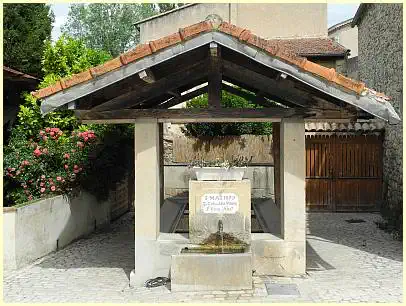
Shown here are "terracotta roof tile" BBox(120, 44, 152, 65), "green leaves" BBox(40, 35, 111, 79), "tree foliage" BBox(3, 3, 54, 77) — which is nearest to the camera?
"terracotta roof tile" BBox(120, 44, 152, 65)

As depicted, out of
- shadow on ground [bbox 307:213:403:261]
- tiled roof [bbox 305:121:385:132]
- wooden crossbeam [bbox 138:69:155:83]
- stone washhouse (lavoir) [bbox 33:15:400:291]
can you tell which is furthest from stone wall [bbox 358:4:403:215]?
wooden crossbeam [bbox 138:69:155:83]

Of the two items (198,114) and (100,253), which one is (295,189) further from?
(100,253)

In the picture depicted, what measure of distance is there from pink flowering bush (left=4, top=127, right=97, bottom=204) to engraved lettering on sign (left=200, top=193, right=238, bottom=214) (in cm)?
419

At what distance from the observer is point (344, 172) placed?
15.7 metres

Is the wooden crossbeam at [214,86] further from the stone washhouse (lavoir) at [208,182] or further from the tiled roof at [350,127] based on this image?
the tiled roof at [350,127]

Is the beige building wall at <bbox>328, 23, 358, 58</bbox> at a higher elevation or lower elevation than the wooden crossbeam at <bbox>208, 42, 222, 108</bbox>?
higher

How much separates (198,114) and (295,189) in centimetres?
187

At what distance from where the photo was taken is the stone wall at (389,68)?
12469mm

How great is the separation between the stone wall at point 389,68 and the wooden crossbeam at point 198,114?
17.9 feet

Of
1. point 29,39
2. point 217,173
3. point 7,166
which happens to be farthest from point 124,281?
point 29,39

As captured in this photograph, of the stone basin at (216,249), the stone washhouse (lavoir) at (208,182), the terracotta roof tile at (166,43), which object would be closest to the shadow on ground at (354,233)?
the stone washhouse (lavoir) at (208,182)

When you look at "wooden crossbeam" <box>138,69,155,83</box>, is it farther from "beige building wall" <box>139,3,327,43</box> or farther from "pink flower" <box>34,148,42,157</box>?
"beige building wall" <box>139,3,327,43</box>

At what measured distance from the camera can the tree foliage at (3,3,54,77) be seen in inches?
598

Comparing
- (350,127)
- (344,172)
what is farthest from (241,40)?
(344,172)
